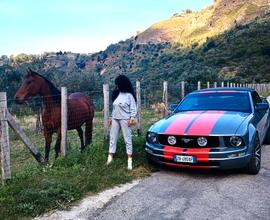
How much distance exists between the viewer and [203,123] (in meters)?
7.67

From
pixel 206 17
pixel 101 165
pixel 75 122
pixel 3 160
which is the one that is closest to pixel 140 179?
pixel 101 165

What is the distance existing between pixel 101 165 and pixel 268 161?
3.62m

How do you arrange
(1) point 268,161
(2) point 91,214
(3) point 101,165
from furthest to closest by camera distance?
(1) point 268,161 < (3) point 101,165 < (2) point 91,214

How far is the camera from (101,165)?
820 centimetres

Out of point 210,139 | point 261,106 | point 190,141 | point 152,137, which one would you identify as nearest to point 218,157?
point 210,139

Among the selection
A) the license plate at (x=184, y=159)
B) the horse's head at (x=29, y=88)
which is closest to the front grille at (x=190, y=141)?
the license plate at (x=184, y=159)

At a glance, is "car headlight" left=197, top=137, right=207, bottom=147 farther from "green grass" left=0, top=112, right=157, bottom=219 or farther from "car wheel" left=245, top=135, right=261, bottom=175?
"green grass" left=0, top=112, right=157, bottom=219

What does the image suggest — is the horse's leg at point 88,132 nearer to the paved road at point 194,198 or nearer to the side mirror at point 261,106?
the paved road at point 194,198

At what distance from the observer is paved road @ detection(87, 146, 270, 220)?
552 cm

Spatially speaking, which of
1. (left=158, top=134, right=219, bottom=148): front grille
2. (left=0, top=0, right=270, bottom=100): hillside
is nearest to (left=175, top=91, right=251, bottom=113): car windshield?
(left=158, top=134, right=219, bottom=148): front grille

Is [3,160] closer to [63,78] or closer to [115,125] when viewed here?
[115,125]

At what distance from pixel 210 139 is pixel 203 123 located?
1.49 ft

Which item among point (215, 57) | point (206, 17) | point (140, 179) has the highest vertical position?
point (206, 17)

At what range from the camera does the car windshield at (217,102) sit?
8.81 m
